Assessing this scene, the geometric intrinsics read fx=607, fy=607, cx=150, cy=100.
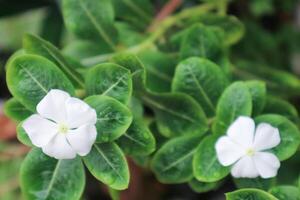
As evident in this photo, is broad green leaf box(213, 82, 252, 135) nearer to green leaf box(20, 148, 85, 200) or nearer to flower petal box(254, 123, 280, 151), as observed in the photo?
flower petal box(254, 123, 280, 151)

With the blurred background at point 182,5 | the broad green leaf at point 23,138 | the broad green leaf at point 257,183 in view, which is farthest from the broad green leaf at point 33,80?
the blurred background at point 182,5

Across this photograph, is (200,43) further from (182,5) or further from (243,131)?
(182,5)

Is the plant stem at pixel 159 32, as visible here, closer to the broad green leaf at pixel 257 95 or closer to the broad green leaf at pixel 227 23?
the broad green leaf at pixel 227 23

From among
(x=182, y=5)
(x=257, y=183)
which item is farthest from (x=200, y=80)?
(x=182, y=5)

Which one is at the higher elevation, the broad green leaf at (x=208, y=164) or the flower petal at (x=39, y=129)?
the flower petal at (x=39, y=129)

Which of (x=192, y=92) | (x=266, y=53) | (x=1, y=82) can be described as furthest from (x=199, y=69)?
(x=1, y=82)

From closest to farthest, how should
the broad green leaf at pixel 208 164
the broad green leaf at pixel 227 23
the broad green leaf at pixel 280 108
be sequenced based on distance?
1. the broad green leaf at pixel 208 164
2. the broad green leaf at pixel 280 108
3. the broad green leaf at pixel 227 23
